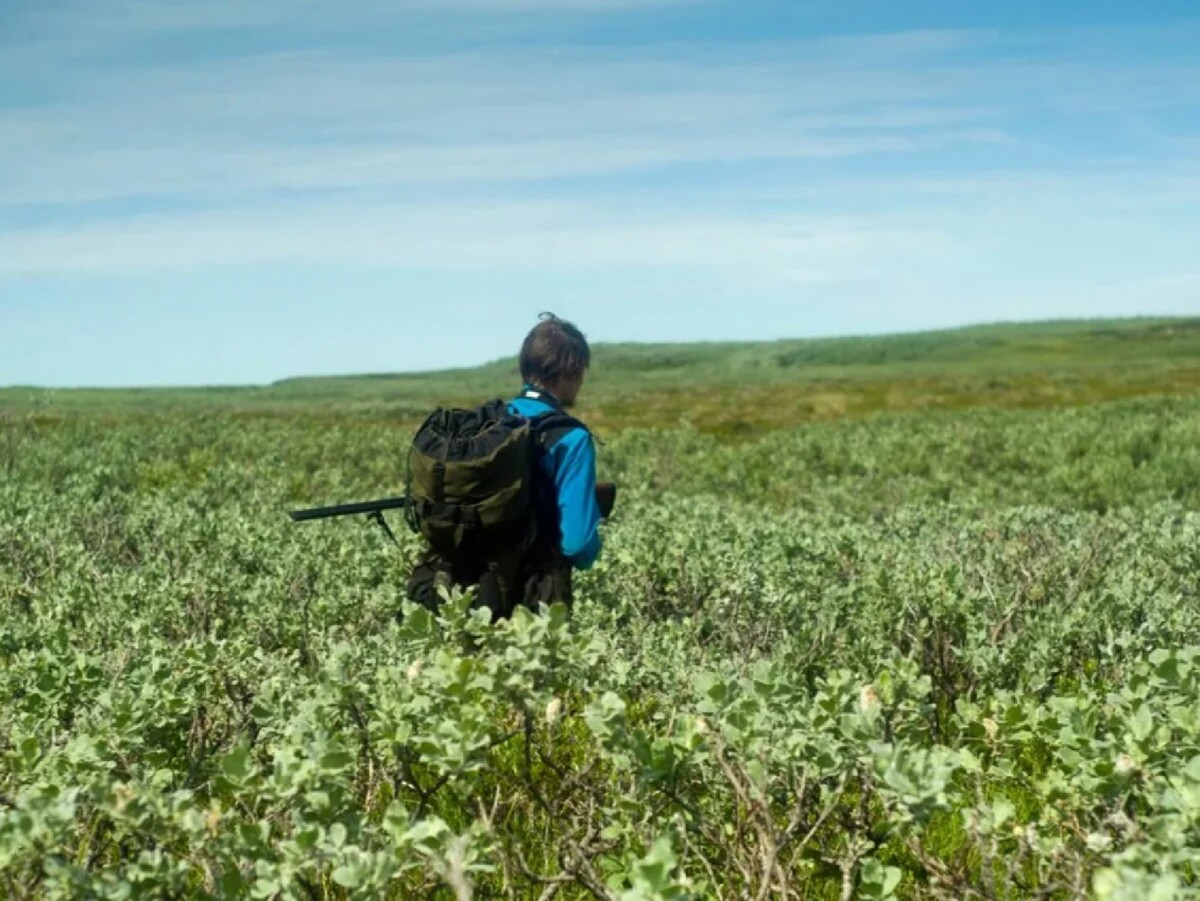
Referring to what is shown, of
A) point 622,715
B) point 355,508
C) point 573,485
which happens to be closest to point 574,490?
point 573,485

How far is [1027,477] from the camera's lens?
25.9 meters

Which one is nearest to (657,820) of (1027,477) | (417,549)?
(417,549)

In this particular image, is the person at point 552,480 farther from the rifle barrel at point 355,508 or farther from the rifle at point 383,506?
the rifle barrel at point 355,508

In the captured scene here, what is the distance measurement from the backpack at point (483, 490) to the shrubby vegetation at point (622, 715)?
0.48 metres

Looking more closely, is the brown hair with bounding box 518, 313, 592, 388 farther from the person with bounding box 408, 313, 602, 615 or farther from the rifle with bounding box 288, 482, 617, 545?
the rifle with bounding box 288, 482, 617, 545

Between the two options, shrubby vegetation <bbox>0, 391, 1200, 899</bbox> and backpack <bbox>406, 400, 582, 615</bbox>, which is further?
backpack <bbox>406, 400, 582, 615</bbox>

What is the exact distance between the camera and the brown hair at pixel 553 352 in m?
6.50

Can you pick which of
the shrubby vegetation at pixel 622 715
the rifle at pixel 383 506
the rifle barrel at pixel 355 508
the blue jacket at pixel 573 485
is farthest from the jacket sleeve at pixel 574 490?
the rifle barrel at pixel 355 508

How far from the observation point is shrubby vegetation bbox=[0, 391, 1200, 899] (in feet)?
10.7

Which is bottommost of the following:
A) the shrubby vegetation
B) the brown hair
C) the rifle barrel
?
the shrubby vegetation

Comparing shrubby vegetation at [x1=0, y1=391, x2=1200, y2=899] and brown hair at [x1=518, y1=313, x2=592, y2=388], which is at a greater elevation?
brown hair at [x1=518, y1=313, x2=592, y2=388]

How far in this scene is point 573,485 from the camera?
252 inches

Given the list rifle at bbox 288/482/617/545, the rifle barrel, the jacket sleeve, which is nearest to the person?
the jacket sleeve

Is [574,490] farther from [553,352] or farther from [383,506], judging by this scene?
[383,506]
